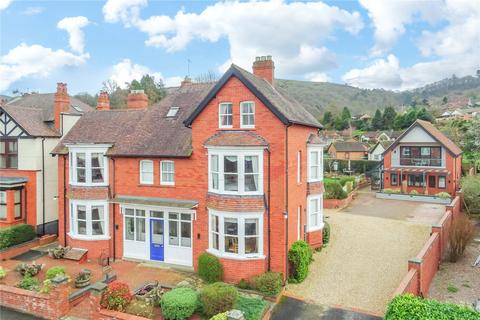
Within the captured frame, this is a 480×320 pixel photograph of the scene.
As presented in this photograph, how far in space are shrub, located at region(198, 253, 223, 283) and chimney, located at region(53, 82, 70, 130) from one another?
1527 cm

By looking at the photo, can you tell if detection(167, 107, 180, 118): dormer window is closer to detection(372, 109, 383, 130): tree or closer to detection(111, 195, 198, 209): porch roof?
detection(111, 195, 198, 209): porch roof

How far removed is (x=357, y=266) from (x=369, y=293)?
2.97 meters

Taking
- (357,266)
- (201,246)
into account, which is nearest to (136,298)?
(201,246)

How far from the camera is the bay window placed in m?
16.0

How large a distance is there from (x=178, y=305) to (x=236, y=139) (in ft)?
23.7

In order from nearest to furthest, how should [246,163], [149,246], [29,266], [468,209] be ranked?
[246,163]
[29,266]
[149,246]
[468,209]

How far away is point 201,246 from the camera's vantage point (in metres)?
17.4

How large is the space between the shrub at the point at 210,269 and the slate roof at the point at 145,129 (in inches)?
199

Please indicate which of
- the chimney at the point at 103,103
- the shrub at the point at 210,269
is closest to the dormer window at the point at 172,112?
the chimney at the point at 103,103

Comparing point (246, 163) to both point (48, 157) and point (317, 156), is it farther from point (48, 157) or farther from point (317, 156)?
point (48, 157)

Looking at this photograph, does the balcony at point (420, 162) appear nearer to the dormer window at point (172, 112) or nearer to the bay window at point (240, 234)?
the dormer window at point (172, 112)

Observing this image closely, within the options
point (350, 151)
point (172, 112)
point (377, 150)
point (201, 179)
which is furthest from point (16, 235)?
point (377, 150)

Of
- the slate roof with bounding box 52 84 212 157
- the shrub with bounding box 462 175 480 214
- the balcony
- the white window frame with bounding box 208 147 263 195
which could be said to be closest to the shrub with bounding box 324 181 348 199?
the shrub with bounding box 462 175 480 214

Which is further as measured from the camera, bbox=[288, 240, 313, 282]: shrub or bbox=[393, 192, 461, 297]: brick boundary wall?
bbox=[288, 240, 313, 282]: shrub
